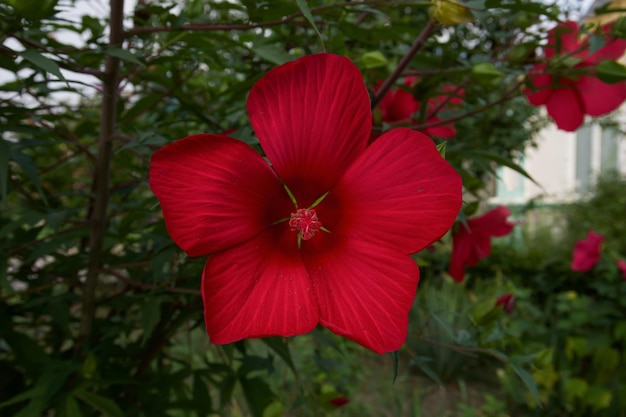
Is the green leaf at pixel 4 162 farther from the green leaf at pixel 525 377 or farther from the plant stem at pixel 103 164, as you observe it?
the green leaf at pixel 525 377

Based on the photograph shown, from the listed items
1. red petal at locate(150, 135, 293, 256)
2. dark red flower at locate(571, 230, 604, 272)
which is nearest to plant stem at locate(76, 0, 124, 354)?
red petal at locate(150, 135, 293, 256)

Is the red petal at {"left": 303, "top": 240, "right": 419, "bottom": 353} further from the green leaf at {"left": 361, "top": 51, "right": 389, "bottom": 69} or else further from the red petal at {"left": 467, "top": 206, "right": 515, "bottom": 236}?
the red petal at {"left": 467, "top": 206, "right": 515, "bottom": 236}

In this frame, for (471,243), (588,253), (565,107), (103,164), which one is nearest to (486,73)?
(565,107)

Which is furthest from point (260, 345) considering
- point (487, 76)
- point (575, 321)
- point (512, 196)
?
point (512, 196)

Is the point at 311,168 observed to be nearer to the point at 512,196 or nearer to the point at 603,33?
the point at 603,33

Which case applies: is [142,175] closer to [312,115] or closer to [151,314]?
[151,314]

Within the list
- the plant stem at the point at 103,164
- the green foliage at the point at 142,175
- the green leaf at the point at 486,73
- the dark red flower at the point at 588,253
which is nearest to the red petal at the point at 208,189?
the green foliage at the point at 142,175

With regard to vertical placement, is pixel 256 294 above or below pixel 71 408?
above
